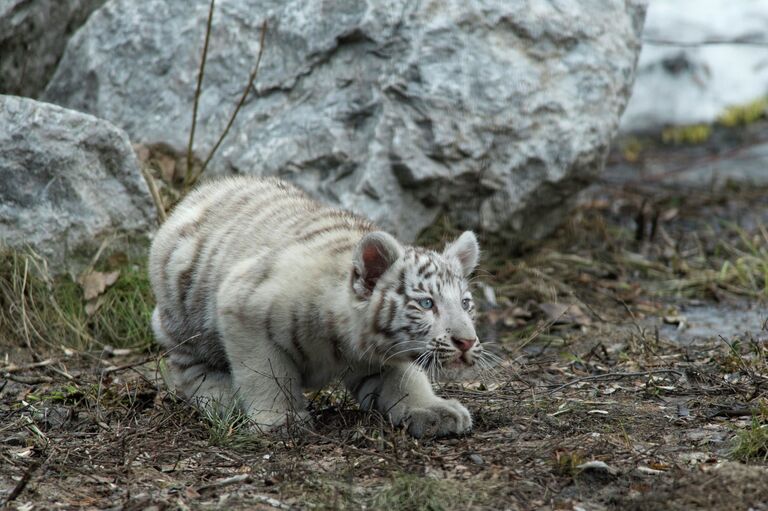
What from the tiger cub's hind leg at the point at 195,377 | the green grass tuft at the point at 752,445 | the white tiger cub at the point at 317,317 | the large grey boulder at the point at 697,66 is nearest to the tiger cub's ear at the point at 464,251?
the white tiger cub at the point at 317,317

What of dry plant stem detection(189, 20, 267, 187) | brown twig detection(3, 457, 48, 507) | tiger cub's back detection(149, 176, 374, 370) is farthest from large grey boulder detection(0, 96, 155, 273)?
brown twig detection(3, 457, 48, 507)

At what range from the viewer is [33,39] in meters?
7.69

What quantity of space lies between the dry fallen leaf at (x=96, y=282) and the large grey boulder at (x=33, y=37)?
1990 mm

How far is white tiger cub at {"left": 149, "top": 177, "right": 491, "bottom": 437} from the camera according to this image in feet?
14.9

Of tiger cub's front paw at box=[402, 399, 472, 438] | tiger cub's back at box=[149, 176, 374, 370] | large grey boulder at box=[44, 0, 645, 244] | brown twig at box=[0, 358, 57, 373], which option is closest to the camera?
tiger cub's front paw at box=[402, 399, 472, 438]

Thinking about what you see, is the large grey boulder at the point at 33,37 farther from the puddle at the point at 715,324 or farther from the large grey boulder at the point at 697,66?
the large grey boulder at the point at 697,66

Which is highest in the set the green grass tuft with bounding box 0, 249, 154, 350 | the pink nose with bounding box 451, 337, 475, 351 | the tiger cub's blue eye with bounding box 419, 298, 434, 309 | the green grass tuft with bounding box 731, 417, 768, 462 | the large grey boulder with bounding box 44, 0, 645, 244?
the large grey boulder with bounding box 44, 0, 645, 244

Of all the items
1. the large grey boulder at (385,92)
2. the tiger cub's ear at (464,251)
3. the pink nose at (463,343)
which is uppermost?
the large grey boulder at (385,92)

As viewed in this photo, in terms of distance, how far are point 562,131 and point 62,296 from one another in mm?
3484

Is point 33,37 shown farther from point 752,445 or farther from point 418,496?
point 752,445

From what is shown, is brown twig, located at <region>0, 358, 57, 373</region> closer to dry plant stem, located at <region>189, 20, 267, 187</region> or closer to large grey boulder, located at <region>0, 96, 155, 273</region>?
large grey boulder, located at <region>0, 96, 155, 273</region>

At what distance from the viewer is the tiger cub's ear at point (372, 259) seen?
4.52 meters

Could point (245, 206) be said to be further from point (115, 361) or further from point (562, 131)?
point (562, 131)

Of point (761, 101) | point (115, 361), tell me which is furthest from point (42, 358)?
point (761, 101)
